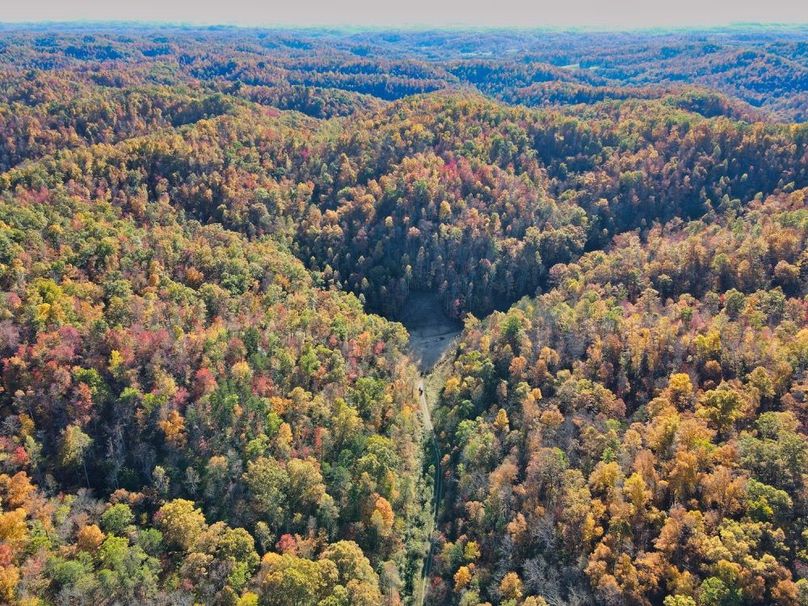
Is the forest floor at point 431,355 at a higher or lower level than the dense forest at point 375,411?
lower

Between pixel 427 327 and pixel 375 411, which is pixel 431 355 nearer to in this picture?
pixel 427 327

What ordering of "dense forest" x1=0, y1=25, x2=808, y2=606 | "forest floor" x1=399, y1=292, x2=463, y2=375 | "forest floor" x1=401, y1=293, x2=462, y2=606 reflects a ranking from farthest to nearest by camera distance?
"forest floor" x1=399, y1=292, x2=463, y2=375 → "forest floor" x1=401, y1=293, x2=462, y2=606 → "dense forest" x1=0, y1=25, x2=808, y2=606

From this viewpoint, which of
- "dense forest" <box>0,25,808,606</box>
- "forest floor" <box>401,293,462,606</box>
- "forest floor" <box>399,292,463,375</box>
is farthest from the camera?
"forest floor" <box>399,292,463,375</box>

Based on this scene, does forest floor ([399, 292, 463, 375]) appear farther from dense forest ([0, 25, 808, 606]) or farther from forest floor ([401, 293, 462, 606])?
dense forest ([0, 25, 808, 606])

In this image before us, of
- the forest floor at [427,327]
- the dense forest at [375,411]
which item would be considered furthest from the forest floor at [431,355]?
the dense forest at [375,411]

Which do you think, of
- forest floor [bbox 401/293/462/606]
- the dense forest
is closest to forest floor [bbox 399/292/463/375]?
forest floor [bbox 401/293/462/606]

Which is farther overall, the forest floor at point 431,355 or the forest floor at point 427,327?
the forest floor at point 427,327

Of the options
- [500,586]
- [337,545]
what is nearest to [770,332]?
[500,586]

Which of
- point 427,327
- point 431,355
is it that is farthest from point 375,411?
point 427,327

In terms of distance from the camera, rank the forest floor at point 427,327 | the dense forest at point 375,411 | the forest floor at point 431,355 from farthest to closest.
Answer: the forest floor at point 427,327 < the forest floor at point 431,355 < the dense forest at point 375,411

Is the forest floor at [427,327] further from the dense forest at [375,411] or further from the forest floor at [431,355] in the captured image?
the dense forest at [375,411]

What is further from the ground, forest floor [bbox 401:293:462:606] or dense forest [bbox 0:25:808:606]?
dense forest [bbox 0:25:808:606]
